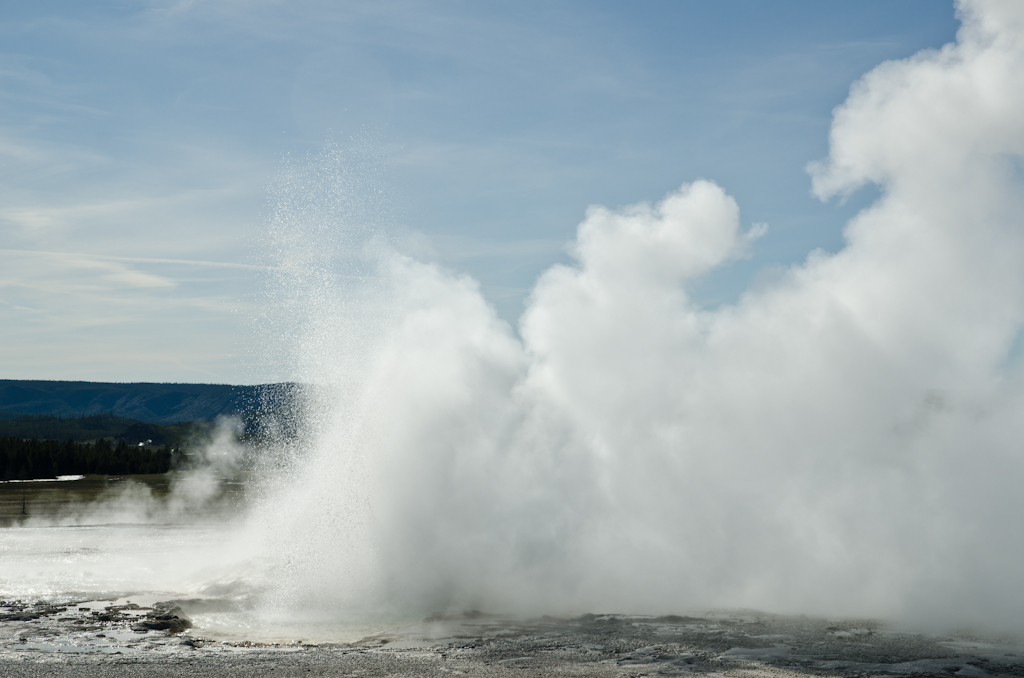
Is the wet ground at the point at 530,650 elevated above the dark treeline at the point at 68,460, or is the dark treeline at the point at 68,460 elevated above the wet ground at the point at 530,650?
the dark treeline at the point at 68,460

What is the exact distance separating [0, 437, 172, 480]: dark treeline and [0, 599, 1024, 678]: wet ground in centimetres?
9656

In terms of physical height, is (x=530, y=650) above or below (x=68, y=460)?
below

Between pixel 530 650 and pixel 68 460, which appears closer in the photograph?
pixel 530 650

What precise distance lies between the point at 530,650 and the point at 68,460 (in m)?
116

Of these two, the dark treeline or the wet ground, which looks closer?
the wet ground

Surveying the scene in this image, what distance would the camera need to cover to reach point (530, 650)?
20.0m

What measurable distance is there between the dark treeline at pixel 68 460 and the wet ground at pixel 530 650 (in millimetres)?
96556

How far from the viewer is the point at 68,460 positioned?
11569cm

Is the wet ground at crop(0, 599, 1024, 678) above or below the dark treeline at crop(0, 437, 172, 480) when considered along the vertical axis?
below

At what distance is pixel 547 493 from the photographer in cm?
2880

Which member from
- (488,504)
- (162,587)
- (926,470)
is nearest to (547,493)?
(488,504)

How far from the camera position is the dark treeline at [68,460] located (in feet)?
348

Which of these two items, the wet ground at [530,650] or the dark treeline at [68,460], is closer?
the wet ground at [530,650]

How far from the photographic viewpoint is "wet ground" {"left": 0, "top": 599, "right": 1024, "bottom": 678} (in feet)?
59.0
